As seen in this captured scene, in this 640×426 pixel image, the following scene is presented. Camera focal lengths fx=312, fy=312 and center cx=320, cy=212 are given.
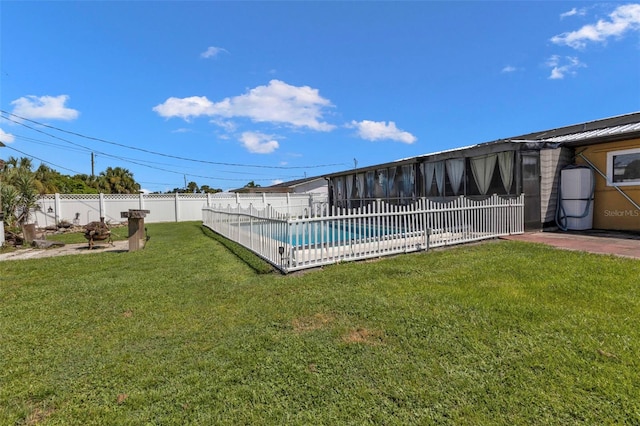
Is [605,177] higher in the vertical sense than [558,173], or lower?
lower

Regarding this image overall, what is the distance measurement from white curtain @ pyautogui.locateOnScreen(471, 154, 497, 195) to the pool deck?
2264 millimetres

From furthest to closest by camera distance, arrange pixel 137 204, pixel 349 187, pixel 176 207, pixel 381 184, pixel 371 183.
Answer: pixel 176 207
pixel 137 204
pixel 349 187
pixel 371 183
pixel 381 184

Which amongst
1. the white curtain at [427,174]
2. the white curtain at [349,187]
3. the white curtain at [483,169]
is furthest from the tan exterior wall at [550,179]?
the white curtain at [349,187]

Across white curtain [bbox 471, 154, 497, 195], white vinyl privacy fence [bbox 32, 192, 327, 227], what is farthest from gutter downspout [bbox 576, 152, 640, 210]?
white vinyl privacy fence [bbox 32, 192, 327, 227]

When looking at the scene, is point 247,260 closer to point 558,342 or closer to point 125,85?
point 558,342

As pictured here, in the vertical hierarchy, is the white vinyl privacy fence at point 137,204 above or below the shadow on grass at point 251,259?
above

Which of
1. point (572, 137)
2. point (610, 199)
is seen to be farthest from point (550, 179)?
point (572, 137)

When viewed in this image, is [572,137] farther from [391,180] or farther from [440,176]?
[391,180]

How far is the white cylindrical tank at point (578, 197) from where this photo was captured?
29.7ft

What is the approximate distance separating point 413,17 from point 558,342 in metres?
11.5

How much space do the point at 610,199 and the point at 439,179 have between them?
16.5 ft

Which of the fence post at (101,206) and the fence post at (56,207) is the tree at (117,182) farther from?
the fence post at (56,207)

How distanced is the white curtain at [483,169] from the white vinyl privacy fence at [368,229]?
1.69 meters

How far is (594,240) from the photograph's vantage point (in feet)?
24.2
